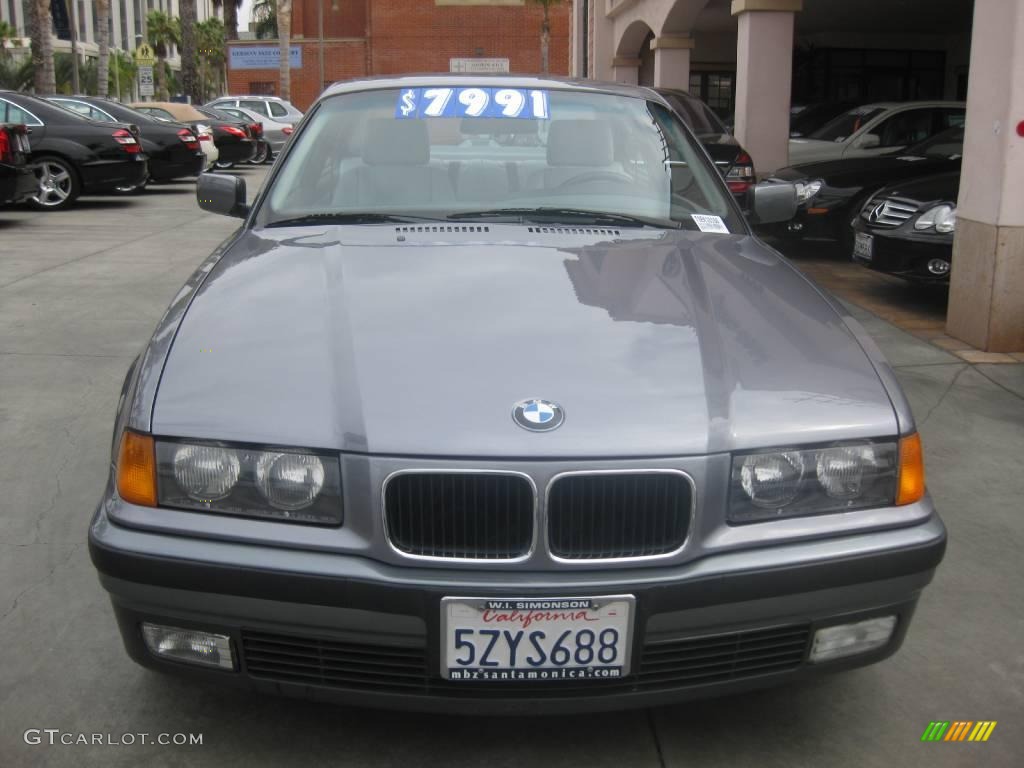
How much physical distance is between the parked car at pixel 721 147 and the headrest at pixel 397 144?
20.2ft

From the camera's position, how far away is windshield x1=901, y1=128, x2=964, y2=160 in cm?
1006

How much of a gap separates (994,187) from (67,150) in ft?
37.1

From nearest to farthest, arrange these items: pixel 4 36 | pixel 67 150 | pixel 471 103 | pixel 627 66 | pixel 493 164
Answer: pixel 493 164 < pixel 471 103 < pixel 67 150 < pixel 627 66 < pixel 4 36

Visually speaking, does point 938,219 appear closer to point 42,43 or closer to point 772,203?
point 772,203

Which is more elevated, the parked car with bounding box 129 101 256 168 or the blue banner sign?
the blue banner sign

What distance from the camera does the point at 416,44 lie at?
5578cm

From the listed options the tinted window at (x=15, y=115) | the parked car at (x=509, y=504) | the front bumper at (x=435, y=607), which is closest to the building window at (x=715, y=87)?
the tinted window at (x=15, y=115)

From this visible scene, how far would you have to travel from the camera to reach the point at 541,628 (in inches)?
86.9

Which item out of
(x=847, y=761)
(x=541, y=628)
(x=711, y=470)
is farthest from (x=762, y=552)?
(x=847, y=761)

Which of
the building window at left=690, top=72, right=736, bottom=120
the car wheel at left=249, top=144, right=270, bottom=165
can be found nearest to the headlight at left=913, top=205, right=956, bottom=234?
the car wheel at left=249, top=144, right=270, bottom=165

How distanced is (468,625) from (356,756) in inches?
23.2

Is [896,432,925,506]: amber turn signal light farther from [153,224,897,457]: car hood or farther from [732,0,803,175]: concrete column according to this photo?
[732,0,803,175]: concrete column

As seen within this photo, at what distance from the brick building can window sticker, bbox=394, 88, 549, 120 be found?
51.9 meters

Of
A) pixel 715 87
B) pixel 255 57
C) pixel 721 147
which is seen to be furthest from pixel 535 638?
pixel 255 57
